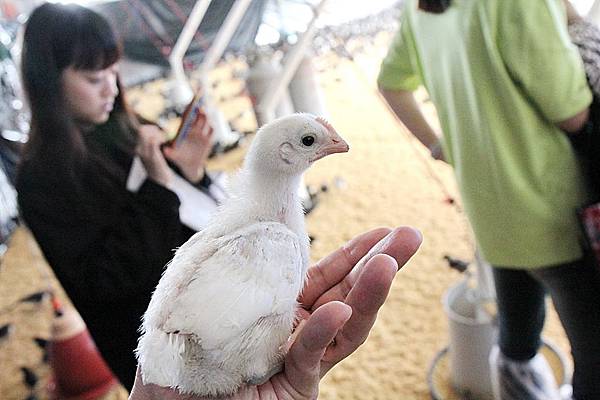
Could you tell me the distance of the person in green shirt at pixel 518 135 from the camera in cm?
63

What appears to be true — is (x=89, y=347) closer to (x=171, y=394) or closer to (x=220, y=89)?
(x=171, y=394)

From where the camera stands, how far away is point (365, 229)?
1903 millimetres

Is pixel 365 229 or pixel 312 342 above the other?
pixel 312 342

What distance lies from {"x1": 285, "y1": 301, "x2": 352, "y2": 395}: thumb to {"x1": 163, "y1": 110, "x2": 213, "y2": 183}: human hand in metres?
0.43

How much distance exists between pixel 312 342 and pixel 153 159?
0.44m

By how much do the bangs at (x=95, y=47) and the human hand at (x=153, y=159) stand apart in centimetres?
12

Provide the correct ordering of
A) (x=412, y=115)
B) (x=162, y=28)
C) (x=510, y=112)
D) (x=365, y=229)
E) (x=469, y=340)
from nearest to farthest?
(x=510, y=112) → (x=412, y=115) → (x=469, y=340) → (x=365, y=229) → (x=162, y=28)

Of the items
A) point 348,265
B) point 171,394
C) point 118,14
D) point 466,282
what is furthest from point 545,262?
point 118,14

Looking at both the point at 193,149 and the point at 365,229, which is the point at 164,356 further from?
the point at 365,229

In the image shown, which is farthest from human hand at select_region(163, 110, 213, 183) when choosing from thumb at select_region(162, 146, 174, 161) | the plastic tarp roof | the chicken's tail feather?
the plastic tarp roof

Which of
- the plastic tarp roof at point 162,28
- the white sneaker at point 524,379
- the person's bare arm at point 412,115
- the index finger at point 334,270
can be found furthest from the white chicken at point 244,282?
the plastic tarp roof at point 162,28

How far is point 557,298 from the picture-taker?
0.78 meters

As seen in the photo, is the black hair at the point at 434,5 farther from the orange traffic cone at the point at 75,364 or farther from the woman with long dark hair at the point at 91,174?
the orange traffic cone at the point at 75,364

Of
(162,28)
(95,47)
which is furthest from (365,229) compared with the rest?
(162,28)
